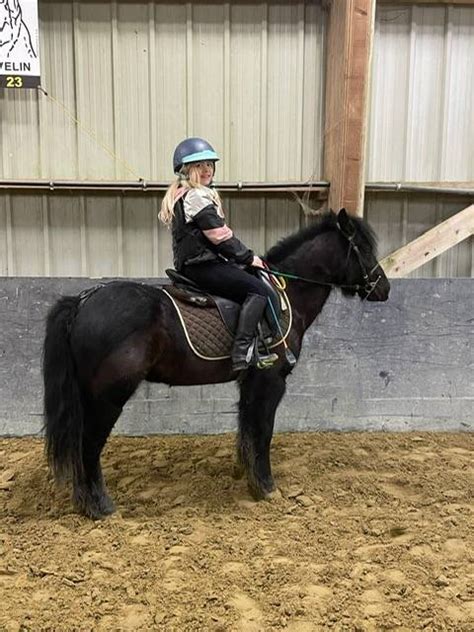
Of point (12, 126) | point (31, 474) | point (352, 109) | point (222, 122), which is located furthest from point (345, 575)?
point (12, 126)

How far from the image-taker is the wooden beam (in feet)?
15.8

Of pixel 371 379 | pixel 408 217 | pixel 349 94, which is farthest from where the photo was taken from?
pixel 408 217

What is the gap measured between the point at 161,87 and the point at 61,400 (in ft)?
10.6

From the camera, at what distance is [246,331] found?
301 centimetres

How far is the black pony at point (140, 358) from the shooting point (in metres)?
2.84

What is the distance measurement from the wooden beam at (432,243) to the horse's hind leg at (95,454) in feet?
9.60

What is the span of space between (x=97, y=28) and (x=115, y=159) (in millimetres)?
1144

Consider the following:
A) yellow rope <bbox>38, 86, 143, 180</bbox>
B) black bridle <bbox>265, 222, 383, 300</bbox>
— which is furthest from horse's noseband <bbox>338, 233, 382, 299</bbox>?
yellow rope <bbox>38, 86, 143, 180</bbox>

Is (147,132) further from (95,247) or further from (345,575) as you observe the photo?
(345,575)

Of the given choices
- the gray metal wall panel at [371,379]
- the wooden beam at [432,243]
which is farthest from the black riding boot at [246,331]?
the wooden beam at [432,243]

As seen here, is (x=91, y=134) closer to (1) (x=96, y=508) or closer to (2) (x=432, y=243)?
(2) (x=432, y=243)

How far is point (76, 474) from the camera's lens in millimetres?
2922

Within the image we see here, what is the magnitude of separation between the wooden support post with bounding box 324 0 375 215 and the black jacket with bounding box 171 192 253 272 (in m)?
1.87

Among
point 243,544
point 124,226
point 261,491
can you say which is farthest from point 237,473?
point 124,226
